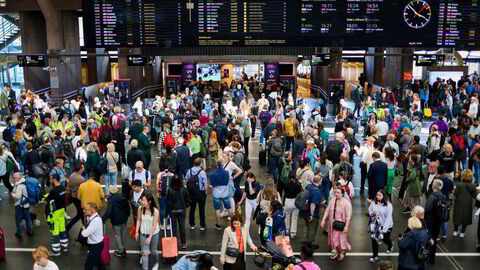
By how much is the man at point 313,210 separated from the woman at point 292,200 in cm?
23

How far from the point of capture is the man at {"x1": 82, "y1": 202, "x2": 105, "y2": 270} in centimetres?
804

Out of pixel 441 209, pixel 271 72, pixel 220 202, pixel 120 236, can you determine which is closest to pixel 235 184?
pixel 220 202

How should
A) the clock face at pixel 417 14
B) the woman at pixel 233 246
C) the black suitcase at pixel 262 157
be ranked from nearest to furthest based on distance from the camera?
the woman at pixel 233 246
the black suitcase at pixel 262 157
the clock face at pixel 417 14

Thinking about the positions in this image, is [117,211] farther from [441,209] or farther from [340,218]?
[441,209]

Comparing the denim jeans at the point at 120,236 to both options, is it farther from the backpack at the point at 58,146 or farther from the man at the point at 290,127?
the man at the point at 290,127

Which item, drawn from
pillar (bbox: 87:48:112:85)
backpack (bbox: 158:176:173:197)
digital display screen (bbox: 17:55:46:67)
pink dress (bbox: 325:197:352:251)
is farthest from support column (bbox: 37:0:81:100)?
pink dress (bbox: 325:197:352:251)

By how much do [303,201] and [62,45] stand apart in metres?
17.7

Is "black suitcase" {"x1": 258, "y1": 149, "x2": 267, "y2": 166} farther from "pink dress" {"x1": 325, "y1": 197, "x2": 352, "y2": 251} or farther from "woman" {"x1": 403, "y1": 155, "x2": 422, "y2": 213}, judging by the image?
"pink dress" {"x1": 325, "y1": 197, "x2": 352, "y2": 251}

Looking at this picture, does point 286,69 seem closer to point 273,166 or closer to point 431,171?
point 273,166

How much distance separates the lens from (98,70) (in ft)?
112

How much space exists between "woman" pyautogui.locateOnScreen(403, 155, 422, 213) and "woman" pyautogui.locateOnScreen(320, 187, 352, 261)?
2.24m

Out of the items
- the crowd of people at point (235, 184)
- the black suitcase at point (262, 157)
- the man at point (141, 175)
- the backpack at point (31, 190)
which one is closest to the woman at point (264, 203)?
the crowd of people at point (235, 184)

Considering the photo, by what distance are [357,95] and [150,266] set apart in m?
14.8

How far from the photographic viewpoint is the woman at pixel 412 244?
781 centimetres
